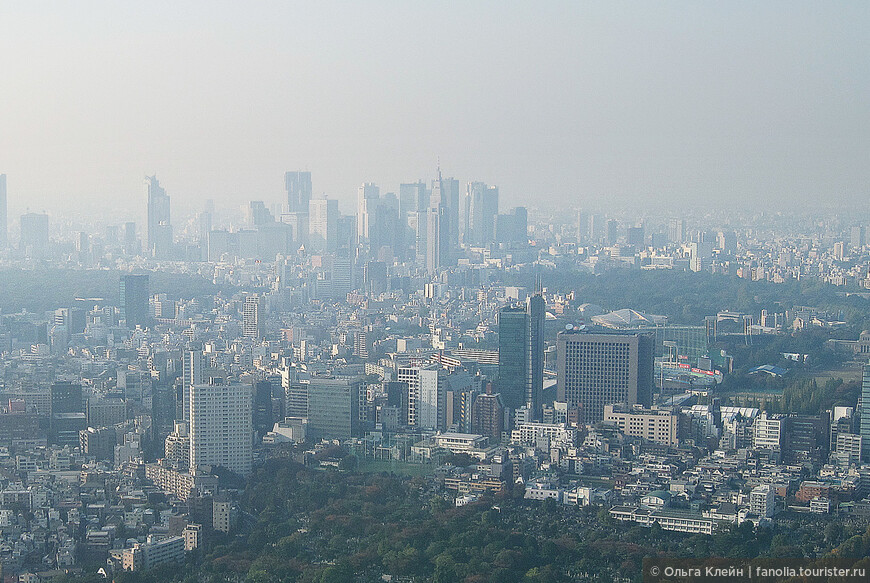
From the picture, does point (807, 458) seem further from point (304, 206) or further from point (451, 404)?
point (304, 206)

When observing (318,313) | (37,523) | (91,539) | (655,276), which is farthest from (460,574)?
(655,276)

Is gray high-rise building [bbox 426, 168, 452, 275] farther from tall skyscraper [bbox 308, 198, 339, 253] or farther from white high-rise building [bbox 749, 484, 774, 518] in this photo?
white high-rise building [bbox 749, 484, 774, 518]

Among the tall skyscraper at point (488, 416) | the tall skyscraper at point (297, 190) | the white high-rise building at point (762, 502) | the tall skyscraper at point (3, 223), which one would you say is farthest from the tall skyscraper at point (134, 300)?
the white high-rise building at point (762, 502)

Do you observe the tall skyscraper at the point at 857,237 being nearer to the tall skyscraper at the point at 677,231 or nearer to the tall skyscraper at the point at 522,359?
the tall skyscraper at the point at 677,231

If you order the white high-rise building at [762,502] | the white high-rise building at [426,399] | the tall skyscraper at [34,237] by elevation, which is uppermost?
the tall skyscraper at [34,237]

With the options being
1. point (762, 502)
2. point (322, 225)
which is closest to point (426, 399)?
point (762, 502)

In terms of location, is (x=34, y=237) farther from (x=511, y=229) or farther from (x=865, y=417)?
(x=865, y=417)
